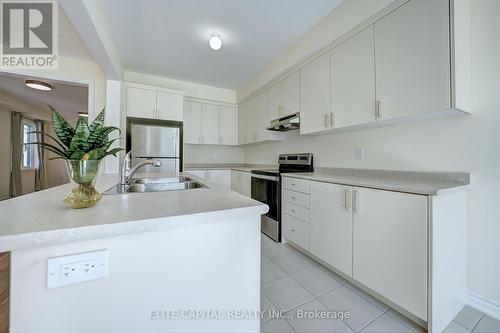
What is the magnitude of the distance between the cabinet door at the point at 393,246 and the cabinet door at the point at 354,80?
0.77m

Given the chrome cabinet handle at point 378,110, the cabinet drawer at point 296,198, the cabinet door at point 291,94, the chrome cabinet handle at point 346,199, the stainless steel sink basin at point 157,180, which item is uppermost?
the cabinet door at point 291,94

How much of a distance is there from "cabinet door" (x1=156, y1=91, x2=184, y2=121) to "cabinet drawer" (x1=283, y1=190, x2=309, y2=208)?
7.73ft

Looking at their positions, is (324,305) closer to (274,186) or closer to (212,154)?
(274,186)

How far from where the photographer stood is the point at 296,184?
2.35 metres

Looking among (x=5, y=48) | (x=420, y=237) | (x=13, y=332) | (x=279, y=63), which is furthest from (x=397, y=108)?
(x=5, y=48)

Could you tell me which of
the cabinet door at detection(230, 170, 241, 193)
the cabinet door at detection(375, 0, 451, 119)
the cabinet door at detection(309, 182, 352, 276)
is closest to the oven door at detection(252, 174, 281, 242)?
the cabinet door at detection(309, 182, 352, 276)

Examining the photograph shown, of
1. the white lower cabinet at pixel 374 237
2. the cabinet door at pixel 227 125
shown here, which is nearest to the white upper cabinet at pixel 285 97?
the white lower cabinet at pixel 374 237

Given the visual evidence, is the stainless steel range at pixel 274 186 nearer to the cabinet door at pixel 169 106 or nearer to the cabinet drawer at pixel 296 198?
the cabinet drawer at pixel 296 198

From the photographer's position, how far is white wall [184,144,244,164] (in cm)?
435

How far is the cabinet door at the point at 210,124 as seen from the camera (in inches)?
166

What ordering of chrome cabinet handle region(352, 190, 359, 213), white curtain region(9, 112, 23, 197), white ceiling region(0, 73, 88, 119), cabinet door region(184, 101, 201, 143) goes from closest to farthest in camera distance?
1. chrome cabinet handle region(352, 190, 359, 213)
2. white ceiling region(0, 73, 88, 119)
3. cabinet door region(184, 101, 201, 143)
4. white curtain region(9, 112, 23, 197)

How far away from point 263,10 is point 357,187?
79.4 inches

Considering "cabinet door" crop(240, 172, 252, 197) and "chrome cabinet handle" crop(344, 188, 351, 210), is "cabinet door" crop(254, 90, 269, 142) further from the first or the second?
"chrome cabinet handle" crop(344, 188, 351, 210)

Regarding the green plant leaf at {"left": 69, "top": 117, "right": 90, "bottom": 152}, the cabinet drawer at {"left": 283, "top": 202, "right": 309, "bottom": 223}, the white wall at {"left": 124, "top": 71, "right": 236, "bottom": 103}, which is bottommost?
the cabinet drawer at {"left": 283, "top": 202, "right": 309, "bottom": 223}
